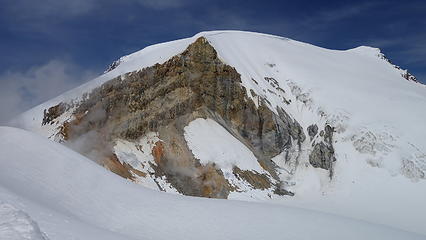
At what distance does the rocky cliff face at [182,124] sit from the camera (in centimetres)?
3388

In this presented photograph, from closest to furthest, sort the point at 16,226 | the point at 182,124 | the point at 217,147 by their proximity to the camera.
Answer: the point at 16,226 → the point at 217,147 → the point at 182,124

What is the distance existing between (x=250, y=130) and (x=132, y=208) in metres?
29.8

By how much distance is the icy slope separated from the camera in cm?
1143

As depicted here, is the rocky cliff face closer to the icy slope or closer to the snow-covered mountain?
the snow-covered mountain

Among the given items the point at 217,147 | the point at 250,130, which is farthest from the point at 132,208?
the point at 250,130

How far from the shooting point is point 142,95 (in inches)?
1588

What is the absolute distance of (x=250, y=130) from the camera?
41.7m

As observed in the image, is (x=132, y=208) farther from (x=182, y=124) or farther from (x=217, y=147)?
(x=182, y=124)

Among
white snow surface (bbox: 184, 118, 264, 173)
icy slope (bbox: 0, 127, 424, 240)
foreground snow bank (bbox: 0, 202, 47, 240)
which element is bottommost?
foreground snow bank (bbox: 0, 202, 47, 240)

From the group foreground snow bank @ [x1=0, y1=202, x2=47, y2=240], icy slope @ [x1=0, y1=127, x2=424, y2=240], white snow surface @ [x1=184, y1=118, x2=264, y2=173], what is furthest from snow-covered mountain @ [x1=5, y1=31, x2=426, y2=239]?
foreground snow bank @ [x1=0, y1=202, x2=47, y2=240]

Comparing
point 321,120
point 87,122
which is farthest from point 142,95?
point 321,120

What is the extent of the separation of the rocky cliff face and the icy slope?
18.1 m

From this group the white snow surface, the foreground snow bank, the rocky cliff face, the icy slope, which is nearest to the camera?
the foreground snow bank

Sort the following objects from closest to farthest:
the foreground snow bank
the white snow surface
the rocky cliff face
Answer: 1. the foreground snow bank
2. the rocky cliff face
3. the white snow surface
